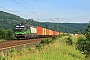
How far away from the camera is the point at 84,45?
809 inches

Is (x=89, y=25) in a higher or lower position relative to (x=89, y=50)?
higher

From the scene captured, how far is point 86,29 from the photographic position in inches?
818

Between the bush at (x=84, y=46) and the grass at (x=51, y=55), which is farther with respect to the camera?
the bush at (x=84, y=46)

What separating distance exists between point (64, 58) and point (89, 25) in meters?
5.37

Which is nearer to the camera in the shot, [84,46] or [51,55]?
[51,55]

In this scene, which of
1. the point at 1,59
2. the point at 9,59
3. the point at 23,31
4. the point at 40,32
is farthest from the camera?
the point at 40,32

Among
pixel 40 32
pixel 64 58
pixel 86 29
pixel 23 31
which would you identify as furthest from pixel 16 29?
pixel 64 58

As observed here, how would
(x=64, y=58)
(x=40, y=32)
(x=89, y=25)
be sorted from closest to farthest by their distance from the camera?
(x=64, y=58)
(x=89, y=25)
(x=40, y=32)

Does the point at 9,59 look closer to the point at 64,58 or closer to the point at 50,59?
the point at 50,59

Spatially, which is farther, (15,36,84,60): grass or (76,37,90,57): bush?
(76,37,90,57): bush

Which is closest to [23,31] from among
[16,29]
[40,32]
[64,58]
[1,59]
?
[16,29]

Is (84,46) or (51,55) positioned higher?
(84,46)

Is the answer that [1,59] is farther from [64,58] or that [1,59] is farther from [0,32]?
[0,32]

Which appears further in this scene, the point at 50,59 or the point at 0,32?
the point at 0,32
